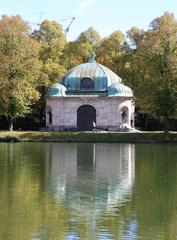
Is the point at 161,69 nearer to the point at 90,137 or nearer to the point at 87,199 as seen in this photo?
the point at 90,137

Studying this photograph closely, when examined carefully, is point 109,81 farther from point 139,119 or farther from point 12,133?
point 12,133

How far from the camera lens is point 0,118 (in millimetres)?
87875

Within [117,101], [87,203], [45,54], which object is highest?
[45,54]

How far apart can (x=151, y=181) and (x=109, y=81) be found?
173ft

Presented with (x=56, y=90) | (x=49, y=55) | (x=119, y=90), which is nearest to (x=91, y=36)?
(x=49, y=55)

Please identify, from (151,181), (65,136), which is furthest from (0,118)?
(151,181)

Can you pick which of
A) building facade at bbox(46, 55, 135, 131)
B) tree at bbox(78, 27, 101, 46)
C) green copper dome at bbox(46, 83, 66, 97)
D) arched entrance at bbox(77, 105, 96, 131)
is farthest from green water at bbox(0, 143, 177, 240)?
tree at bbox(78, 27, 101, 46)

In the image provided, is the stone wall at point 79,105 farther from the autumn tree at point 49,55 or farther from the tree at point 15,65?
the tree at point 15,65

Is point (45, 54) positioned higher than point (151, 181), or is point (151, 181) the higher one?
point (45, 54)

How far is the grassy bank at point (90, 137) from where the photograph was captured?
64938 millimetres

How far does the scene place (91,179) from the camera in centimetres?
2961

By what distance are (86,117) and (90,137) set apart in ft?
51.2

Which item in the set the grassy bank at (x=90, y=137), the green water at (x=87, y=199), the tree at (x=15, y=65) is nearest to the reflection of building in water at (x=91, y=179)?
the green water at (x=87, y=199)

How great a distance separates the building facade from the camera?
78875 millimetres
